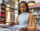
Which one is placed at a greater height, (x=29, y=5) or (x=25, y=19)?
(x=29, y=5)

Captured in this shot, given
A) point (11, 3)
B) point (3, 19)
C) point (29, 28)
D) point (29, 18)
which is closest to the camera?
point (29, 28)

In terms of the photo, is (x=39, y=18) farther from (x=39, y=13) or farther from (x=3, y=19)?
(x=3, y=19)

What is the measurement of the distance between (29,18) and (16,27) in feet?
0.66

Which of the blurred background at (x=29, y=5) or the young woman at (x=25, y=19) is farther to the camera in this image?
the blurred background at (x=29, y=5)

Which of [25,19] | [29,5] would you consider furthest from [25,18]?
[29,5]

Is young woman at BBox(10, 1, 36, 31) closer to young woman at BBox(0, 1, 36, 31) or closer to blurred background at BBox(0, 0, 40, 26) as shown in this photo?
young woman at BBox(0, 1, 36, 31)

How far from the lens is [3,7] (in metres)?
3.38

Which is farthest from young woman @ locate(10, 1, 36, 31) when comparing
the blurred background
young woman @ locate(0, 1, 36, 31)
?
the blurred background

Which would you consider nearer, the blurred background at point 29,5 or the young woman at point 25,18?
the young woman at point 25,18

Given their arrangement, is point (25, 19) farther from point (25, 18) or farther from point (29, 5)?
point (29, 5)

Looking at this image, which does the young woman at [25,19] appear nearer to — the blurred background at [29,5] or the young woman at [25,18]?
the young woman at [25,18]

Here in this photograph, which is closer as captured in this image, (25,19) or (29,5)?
(25,19)

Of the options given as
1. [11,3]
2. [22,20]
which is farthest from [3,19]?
[22,20]

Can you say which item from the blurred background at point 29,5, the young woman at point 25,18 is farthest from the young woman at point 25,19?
the blurred background at point 29,5
